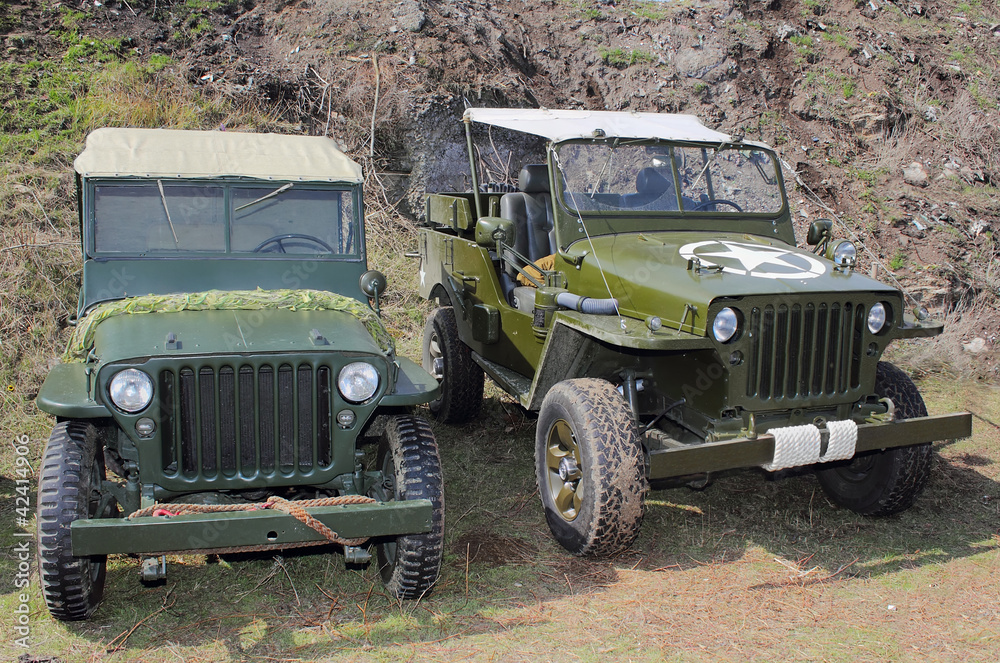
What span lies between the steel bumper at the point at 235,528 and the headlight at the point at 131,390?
1.45 feet

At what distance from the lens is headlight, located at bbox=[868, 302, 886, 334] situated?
13.8 feet

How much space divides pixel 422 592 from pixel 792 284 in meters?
2.30

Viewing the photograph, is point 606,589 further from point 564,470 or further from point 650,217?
point 650,217

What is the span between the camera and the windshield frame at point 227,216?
4293mm

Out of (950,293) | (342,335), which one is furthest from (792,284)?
(950,293)

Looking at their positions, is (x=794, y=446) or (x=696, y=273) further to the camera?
(x=696, y=273)

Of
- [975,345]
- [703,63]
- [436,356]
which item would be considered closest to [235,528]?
[436,356]

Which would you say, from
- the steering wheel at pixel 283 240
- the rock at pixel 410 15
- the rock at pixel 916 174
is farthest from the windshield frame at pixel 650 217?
the rock at pixel 410 15

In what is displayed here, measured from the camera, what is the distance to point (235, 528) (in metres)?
3.04

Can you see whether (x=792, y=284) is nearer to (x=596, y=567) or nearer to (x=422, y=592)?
(x=596, y=567)

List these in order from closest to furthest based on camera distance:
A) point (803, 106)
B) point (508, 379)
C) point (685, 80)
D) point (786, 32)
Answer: point (508, 379) → point (803, 106) → point (685, 80) → point (786, 32)

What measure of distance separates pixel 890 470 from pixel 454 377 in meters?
3.02

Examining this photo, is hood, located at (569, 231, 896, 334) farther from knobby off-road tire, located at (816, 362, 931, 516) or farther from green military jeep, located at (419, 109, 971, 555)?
knobby off-road tire, located at (816, 362, 931, 516)

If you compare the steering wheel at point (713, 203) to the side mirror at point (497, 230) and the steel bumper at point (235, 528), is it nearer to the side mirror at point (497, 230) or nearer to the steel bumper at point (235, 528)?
the side mirror at point (497, 230)
